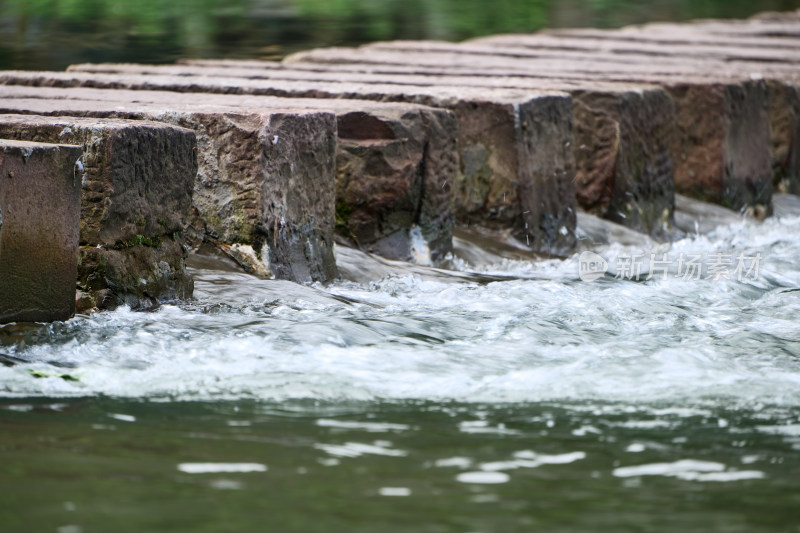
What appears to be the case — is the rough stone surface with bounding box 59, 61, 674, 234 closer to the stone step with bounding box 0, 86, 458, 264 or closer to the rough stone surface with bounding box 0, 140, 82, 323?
the stone step with bounding box 0, 86, 458, 264

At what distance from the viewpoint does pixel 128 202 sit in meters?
3.25

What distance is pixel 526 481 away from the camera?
2.04 metres

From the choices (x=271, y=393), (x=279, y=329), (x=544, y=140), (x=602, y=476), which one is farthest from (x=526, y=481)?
(x=544, y=140)

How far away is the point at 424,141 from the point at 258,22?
7950 millimetres

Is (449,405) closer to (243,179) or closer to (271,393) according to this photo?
(271,393)

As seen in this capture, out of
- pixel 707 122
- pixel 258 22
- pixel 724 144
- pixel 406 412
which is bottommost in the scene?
pixel 406 412

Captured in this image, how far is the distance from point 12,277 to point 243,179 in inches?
36.4

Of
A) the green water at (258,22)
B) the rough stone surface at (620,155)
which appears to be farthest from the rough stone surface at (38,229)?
the green water at (258,22)

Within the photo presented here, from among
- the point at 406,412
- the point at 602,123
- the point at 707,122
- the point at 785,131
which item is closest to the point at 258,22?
the point at 785,131

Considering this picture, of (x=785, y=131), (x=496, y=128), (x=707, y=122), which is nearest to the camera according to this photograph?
(x=496, y=128)

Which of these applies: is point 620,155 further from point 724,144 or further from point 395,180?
point 395,180

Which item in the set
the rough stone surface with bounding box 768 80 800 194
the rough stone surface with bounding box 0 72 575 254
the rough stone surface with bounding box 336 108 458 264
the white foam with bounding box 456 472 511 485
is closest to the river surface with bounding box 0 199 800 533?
the white foam with bounding box 456 472 511 485

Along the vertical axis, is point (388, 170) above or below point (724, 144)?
above

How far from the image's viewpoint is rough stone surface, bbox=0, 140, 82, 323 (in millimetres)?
2865
